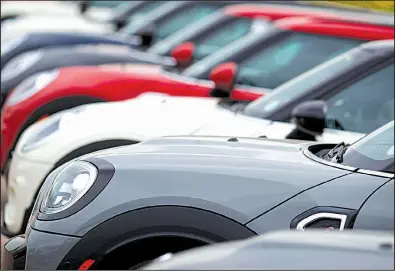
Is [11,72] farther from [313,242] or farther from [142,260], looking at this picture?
[313,242]

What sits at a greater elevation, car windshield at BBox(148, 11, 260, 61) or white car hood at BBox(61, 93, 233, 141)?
car windshield at BBox(148, 11, 260, 61)

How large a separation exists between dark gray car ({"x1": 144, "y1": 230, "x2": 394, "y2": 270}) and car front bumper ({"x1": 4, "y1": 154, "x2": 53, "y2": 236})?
3.61 metres

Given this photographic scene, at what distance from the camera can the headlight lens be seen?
416cm

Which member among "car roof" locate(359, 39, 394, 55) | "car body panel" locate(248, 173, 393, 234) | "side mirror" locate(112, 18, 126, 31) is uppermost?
"side mirror" locate(112, 18, 126, 31)

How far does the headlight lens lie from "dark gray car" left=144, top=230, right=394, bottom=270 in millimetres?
1478

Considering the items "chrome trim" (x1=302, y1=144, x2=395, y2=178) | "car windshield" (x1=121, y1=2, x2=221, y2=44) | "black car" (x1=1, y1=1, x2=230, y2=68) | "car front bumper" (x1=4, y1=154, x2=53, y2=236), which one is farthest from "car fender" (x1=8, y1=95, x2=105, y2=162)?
"car windshield" (x1=121, y1=2, x2=221, y2=44)

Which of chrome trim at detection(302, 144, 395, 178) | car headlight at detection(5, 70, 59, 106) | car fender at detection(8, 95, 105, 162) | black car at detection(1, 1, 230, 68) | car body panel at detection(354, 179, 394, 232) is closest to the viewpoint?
car body panel at detection(354, 179, 394, 232)

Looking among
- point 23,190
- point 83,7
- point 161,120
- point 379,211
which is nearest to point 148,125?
point 161,120

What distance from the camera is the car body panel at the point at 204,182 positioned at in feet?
12.7

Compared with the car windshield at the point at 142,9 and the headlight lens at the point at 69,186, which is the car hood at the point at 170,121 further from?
the car windshield at the point at 142,9

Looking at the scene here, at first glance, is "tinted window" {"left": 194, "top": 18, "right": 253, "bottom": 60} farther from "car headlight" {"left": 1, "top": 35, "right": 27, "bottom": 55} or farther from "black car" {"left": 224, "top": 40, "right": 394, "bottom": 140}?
"black car" {"left": 224, "top": 40, "right": 394, "bottom": 140}

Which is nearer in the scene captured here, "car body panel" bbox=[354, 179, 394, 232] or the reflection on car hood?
"car body panel" bbox=[354, 179, 394, 232]

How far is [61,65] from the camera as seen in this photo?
10016 mm

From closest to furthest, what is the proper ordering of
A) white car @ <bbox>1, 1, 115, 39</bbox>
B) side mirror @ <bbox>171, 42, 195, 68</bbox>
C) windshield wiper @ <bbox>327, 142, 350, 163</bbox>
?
1. windshield wiper @ <bbox>327, 142, 350, 163</bbox>
2. side mirror @ <bbox>171, 42, 195, 68</bbox>
3. white car @ <bbox>1, 1, 115, 39</bbox>
